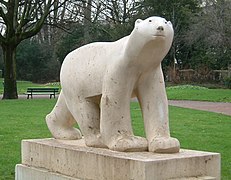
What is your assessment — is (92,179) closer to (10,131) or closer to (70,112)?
(70,112)

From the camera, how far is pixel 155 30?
16.8 ft

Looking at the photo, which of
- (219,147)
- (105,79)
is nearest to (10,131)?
(219,147)

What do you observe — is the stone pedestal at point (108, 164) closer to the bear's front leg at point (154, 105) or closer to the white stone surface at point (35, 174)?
the white stone surface at point (35, 174)

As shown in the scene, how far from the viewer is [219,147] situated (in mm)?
11469

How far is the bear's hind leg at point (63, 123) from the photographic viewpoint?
253 inches

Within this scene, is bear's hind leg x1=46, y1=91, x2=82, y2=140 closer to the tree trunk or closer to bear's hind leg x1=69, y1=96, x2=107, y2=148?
bear's hind leg x1=69, y1=96, x2=107, y2=148

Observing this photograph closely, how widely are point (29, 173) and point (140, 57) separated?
6.28ft

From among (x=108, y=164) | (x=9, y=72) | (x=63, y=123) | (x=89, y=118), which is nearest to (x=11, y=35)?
(x=9, y=72)

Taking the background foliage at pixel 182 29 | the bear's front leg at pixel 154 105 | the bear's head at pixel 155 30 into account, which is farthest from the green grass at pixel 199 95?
the bear's head at pixel 155 30

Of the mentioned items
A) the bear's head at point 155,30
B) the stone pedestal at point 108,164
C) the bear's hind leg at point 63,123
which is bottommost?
the stone pedestal at point 108,164

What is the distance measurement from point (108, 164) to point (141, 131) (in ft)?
Answer: 29.3

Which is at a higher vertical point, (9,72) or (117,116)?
(9,72)

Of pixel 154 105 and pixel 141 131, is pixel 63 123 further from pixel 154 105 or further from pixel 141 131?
pixel 141 131

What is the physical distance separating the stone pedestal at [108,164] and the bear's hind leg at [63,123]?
15cm
